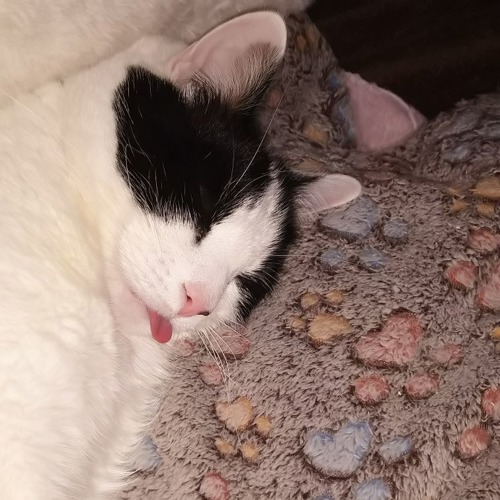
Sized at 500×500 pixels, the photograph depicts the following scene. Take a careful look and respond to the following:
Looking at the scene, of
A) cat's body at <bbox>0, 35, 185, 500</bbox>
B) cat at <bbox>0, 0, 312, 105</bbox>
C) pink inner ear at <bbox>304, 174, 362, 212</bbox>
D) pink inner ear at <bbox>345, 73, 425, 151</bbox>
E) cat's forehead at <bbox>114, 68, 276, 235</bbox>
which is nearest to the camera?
cat's body at <bbox>0, 35, 185, 500</bbox>

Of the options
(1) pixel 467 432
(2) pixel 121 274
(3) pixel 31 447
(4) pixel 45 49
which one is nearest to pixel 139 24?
(4) pixel 45 49

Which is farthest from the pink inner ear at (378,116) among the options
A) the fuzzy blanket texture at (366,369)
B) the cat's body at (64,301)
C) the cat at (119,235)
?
the cat's body at (64,301)

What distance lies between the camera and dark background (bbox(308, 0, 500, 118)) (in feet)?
5.56

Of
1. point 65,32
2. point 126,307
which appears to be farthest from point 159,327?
point 65,32

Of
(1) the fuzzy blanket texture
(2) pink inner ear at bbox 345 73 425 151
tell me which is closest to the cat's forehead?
(1) the fuzzy blanket texture

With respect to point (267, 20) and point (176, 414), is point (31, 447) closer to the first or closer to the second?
point (176, 414)

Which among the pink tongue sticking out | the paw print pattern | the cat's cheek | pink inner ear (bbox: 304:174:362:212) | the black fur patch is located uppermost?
the black fur patch

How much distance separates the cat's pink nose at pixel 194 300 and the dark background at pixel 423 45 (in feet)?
3.06

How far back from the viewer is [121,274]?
42.6 inches

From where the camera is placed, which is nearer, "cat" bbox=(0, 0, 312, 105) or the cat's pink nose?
the cat's pink nose

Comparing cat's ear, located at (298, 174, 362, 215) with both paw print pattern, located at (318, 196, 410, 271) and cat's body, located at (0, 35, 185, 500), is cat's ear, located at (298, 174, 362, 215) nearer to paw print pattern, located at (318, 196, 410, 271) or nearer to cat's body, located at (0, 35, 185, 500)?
paw print pattern, located at (318, 196, 410, 271)

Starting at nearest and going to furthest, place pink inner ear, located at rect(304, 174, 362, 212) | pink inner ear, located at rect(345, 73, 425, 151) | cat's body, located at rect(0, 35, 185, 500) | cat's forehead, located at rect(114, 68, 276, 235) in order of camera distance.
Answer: cat's body, located at rect(0, 35, 185, 500) → cat's forehead, located at rect(114, 68, 276, 235) → pink inner ear, located at rect(304, 174, 362, 212) → pink inner ear, located at rect(345, 73, 425, 151)

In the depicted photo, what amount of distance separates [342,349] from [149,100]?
0.55 m

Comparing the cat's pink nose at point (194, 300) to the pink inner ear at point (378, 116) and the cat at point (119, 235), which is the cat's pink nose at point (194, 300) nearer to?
the cat at point (119, 235)
